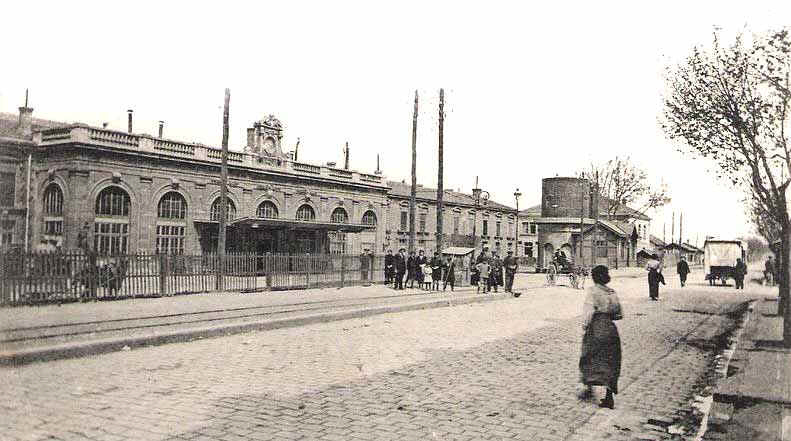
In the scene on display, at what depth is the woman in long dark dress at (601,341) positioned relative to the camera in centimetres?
671

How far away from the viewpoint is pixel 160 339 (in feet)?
32.4

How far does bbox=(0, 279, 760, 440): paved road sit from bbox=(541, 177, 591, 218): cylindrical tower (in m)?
48.9

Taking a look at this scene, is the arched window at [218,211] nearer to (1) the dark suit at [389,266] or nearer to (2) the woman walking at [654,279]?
(1) the dark suit at [389,266]

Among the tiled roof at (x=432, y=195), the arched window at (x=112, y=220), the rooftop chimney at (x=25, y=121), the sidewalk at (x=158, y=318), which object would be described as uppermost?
the rooftop chimney at (x=25, y=121)

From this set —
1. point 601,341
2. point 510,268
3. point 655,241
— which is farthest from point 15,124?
point 655,241

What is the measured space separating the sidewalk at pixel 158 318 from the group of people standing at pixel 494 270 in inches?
144

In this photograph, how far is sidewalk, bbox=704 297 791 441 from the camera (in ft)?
18.4

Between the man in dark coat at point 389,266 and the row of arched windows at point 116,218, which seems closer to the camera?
the man in dark coat at point 389,266

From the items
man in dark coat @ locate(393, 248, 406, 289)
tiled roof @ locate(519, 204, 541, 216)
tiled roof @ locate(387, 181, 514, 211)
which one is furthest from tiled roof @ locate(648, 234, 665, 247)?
man in dark coat @ locate(393, 248, 406, 289)

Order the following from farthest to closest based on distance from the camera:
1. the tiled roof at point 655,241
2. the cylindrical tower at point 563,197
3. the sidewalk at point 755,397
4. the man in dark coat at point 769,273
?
1. the tiled roof at point 655,241
2. the cylindrical tower at point 563,197
3. the man in dark coat at point 769,273
4. the sidewalk at point 755,397

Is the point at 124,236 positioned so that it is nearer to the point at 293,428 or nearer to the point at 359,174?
the point at 359,174

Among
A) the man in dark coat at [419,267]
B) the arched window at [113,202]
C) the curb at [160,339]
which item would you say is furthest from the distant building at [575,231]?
the curb at [160,339]

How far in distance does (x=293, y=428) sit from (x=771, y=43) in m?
10.4

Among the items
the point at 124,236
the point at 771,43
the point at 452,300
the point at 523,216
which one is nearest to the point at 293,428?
the point at 771,43
